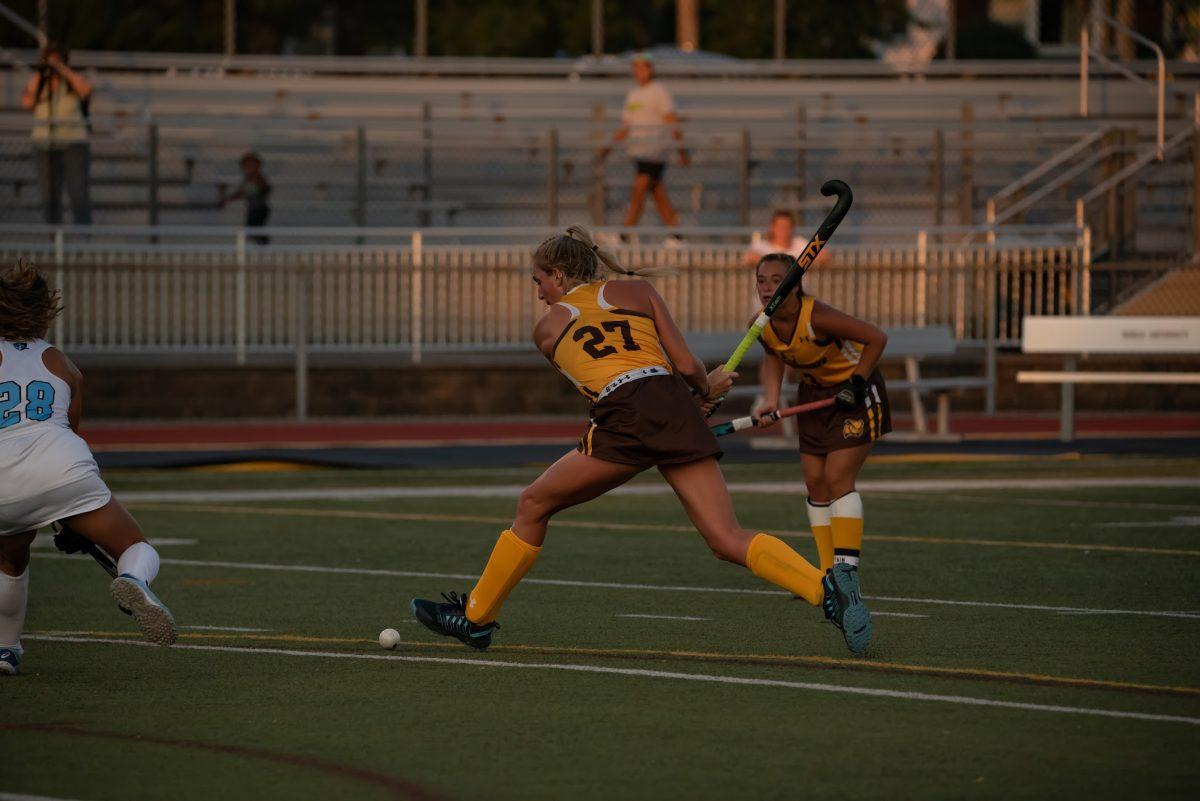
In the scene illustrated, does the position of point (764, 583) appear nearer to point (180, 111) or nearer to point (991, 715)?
point (991, 715)

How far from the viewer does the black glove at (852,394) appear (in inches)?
404

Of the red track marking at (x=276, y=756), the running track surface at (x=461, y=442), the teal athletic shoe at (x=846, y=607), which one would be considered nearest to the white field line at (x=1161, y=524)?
the running track surface at (x=461, y=442)

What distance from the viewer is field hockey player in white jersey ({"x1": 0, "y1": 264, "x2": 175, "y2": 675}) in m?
8.00

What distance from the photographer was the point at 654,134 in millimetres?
27125

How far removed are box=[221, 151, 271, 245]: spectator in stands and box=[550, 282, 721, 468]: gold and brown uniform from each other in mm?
18287

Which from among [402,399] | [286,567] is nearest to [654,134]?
[402,399]

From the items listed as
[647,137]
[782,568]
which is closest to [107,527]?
[782,568]

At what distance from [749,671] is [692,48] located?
31.2 meters

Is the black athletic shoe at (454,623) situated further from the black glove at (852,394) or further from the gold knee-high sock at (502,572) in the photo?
the black glove at (852,394)

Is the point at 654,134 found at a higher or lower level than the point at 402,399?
higher

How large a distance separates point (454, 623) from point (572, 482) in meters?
0.88

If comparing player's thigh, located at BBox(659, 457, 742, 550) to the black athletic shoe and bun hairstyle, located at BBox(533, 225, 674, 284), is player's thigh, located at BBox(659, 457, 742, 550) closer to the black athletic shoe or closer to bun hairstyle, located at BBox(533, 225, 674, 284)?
bun hairstyle, located at BBox(533, 225, 674, 284)

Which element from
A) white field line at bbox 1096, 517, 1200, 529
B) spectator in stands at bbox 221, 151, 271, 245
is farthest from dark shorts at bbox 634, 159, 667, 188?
white field line at bbox 1096, 517, 1200, 529

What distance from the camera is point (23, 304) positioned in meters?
8.19
